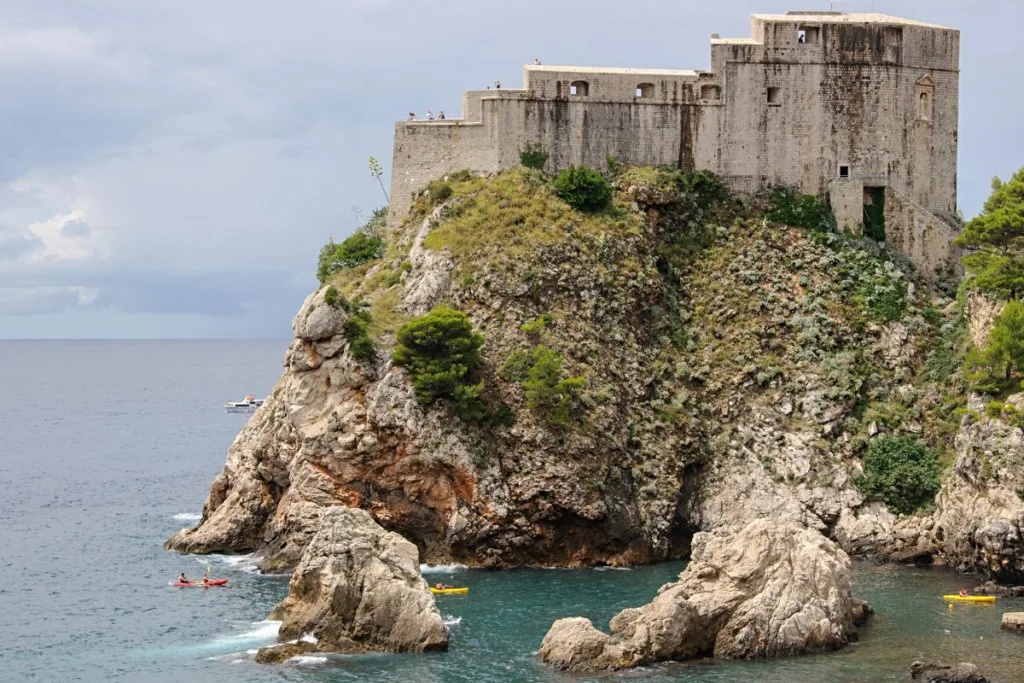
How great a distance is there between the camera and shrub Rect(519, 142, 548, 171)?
76688 mm

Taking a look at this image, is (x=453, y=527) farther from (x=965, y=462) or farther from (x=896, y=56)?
(x=896, y=56)

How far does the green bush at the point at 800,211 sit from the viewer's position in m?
76.9

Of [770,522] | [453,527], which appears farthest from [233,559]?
[770,522]

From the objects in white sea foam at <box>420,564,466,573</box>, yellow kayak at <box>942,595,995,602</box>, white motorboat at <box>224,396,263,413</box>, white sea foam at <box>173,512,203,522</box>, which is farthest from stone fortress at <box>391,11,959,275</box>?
white motorboat at <box>224,396,263,413</box>

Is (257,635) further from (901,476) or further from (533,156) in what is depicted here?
(533,156)

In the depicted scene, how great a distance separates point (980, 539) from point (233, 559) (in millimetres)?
31482

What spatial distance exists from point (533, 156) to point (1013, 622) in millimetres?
33675

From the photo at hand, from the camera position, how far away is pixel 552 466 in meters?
66.5

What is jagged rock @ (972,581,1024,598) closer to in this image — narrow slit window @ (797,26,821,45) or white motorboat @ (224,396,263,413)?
narrow slit window @ (797,26,821,45)

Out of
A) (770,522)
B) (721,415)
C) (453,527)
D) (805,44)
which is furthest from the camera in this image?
(805,44)

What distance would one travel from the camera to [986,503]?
62.2 meters

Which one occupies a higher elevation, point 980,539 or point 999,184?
point 999,184

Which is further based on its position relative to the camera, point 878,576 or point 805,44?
point 805,44

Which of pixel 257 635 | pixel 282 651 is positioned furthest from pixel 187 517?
pixel 282 651
